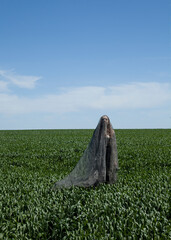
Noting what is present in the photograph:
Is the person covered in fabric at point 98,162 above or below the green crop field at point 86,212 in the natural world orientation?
above

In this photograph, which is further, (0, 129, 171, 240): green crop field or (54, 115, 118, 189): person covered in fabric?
(54, 115, 118, 189): person covered in fabric

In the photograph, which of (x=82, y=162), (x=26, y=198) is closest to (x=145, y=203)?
(x=82, y=162)

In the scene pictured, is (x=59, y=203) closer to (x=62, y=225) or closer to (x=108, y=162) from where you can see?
(x=62, y=225)

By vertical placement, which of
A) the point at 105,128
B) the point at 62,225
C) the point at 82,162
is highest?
the point at 105,128

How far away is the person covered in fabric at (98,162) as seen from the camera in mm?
5898

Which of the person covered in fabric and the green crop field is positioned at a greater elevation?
the person covered in fabric

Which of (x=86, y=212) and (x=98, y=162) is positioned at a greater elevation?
(x=98, y=162)

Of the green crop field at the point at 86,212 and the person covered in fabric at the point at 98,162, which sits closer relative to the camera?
the green crop field at the point at 86,212

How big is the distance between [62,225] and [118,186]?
221 centimetres

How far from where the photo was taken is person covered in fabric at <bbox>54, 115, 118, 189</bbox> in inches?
232

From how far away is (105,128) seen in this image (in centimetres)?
598

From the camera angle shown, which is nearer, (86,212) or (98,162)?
(86,212)

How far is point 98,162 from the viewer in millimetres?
5855

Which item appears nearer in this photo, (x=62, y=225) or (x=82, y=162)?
(x=62, y=225)
